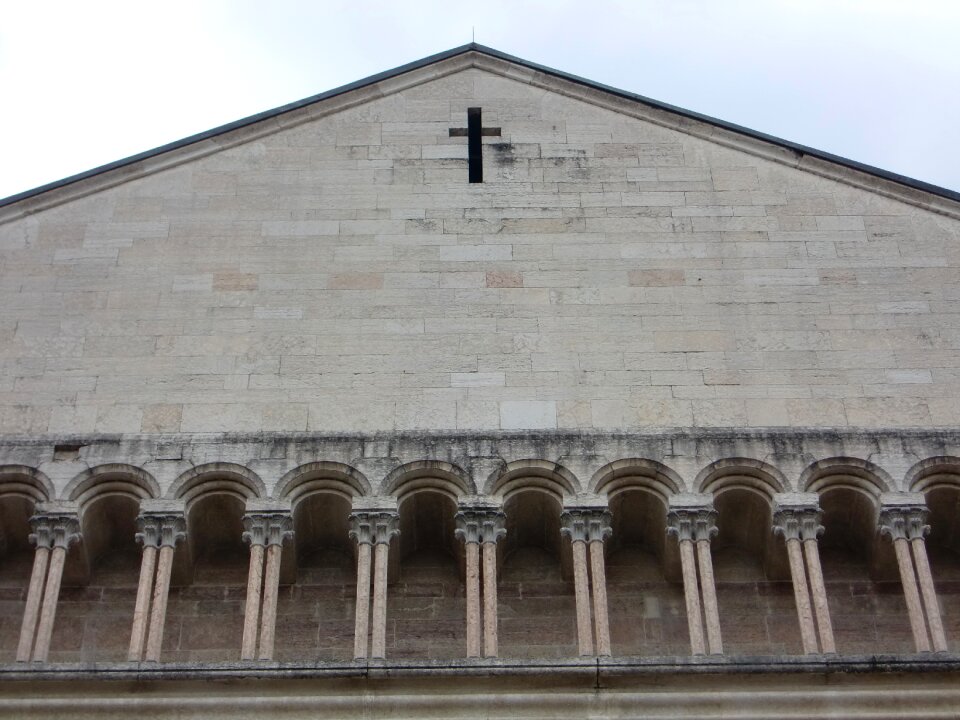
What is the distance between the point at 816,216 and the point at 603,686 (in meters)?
5.79

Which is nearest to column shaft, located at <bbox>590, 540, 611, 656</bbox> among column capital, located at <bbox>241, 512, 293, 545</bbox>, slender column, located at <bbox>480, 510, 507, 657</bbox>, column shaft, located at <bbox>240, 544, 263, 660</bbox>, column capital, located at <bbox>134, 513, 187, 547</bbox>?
slender column, located at <bbox>480, 510, 507, 657</bbox>

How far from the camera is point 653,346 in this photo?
54.1 ft

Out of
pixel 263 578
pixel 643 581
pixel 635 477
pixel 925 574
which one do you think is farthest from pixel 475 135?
pixel 925 574

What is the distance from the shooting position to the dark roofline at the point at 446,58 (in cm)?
1789

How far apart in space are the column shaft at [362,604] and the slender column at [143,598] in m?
1.47

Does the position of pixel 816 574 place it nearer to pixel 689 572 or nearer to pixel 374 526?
pixel 689 572

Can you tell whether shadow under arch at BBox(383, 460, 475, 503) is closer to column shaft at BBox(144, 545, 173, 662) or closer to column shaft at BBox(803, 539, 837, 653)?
column shaft at BBox(144, 545, 173, 662)

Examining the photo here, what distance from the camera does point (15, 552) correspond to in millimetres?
15414

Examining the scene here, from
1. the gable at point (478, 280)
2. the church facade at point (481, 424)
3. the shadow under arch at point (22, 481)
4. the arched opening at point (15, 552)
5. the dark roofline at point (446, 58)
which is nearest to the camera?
the church facade at point (481, 424)

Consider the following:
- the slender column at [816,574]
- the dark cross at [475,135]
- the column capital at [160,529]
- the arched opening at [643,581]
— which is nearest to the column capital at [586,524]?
the arched opening at [643,581]

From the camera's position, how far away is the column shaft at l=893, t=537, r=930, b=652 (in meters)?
14.1

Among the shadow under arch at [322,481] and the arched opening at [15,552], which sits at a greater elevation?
the shadow under arch at [322,481]

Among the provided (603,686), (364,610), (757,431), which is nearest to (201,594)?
(364,610)

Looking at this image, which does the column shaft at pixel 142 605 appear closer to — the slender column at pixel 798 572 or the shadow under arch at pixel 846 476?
the slender column at pixel 798 572
